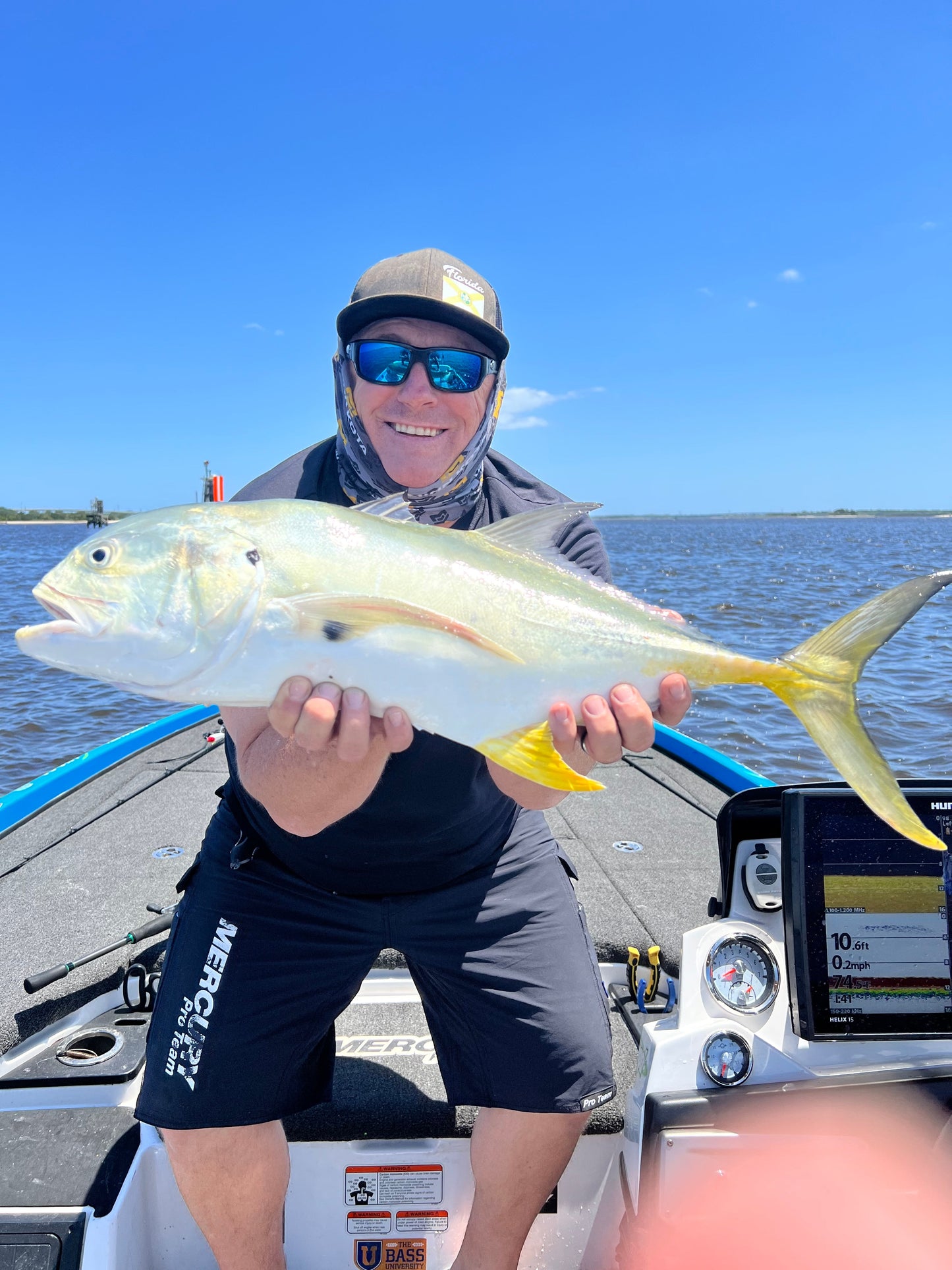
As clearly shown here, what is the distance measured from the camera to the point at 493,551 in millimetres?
2232

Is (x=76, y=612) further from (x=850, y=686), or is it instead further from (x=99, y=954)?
(x=99, y=954)

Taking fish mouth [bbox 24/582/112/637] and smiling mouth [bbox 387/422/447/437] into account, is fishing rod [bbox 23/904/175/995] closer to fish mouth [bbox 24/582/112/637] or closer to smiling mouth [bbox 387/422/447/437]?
fish mouth [bbox 24/582/112/637]

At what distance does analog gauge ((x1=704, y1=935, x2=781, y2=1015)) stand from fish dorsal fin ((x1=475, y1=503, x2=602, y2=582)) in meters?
1.05

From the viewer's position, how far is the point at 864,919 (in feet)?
7.27

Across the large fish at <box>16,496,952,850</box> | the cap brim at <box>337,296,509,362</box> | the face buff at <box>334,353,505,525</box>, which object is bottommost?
the large fish at <box>16,496,952,850</box>

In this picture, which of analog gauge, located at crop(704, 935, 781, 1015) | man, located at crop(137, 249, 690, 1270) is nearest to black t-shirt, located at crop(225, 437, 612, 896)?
man, located at crop(137, 249, 690, 1270)

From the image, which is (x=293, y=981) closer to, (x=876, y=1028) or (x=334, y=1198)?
(x=334, y=1198)

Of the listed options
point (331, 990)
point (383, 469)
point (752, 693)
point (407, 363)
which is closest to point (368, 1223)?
point (331, 990)

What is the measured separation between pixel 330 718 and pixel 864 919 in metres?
1.47

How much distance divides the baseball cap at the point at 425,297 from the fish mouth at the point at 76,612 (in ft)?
4.91

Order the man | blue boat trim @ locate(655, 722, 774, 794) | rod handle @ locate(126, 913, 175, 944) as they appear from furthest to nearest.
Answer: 1. blue boat trim @ locate(655, 722, 774, 794)
2. rod handle @ locate(126, 913, 175, 944)
3. the man

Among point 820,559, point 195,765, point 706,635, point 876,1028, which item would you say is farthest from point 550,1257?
point 820,559

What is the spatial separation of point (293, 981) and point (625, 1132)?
1037mm

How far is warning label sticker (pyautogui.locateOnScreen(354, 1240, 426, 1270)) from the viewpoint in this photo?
2.65m
